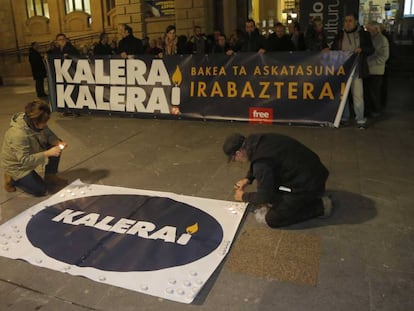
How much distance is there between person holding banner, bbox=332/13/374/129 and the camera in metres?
6.74

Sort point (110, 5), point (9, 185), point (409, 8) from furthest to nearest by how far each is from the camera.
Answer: point (110, 5)
point (409, 8)
point (9, 185)

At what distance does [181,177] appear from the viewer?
197 inches

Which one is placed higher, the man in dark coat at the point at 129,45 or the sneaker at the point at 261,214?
the man in dark coat at the point at 129,45

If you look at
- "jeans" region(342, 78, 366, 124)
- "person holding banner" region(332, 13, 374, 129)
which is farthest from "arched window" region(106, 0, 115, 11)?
"jeans" region(342, 78, 366, 124)

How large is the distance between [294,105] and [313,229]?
3880mm

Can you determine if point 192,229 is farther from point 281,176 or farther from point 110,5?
point 110,5

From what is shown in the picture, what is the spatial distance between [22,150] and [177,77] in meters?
3.97

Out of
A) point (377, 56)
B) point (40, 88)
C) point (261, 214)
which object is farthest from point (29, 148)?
point (40, 88)

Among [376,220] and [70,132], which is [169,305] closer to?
[376,220]

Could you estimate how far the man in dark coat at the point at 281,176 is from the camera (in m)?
3.37

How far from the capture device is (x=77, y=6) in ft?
73.0

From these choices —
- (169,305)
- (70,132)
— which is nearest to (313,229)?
(169,305)

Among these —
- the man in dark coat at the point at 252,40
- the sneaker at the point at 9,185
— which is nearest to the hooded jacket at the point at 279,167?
the sneaker at the point at 9,185

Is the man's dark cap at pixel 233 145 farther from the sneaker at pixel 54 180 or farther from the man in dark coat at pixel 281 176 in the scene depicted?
the sneaker at pixel 54 180
